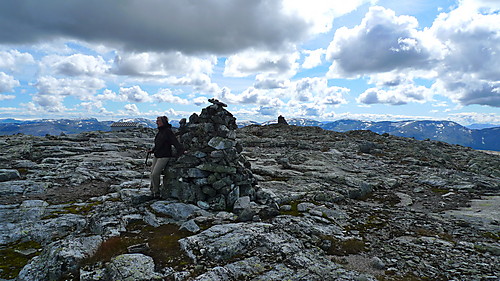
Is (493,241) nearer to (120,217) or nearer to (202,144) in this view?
(202,144)

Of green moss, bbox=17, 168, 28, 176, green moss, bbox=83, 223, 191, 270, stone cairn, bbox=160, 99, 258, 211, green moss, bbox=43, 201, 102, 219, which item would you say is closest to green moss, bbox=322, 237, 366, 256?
stone cairn, bbox=160, 99, 258, 211

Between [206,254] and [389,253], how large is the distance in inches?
335

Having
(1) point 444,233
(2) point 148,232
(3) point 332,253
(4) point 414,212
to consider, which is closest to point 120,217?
(2) point 148,232

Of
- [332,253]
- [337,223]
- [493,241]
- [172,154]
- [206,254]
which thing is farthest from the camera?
[172,154]

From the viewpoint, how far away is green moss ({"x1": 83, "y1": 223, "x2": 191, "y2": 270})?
9.92 m

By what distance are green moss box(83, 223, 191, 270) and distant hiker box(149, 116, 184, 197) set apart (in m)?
3.61

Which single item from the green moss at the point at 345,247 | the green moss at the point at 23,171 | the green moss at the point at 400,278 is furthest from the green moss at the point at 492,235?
the green moss at the point at 23,171

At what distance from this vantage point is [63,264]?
9.34m

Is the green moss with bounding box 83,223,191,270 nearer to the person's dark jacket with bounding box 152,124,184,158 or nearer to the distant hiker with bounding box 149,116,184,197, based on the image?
the distant hiker with bounding box 149,116,184,197

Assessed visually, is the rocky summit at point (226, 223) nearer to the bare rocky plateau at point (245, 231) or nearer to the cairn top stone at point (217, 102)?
the bare rocky plateau at point (245, 231)

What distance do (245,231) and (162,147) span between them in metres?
7.58

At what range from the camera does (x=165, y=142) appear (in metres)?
15.9

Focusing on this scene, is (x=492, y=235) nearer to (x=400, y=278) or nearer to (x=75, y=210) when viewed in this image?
(x=400, y=278)

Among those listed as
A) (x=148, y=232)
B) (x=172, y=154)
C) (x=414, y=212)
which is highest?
(x=172, y=154)
